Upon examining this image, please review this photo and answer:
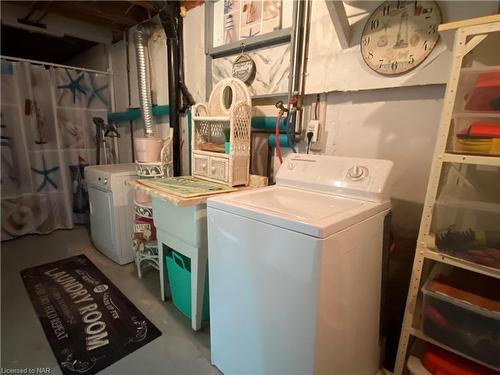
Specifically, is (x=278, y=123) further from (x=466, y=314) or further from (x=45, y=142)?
(x=45, y=142)

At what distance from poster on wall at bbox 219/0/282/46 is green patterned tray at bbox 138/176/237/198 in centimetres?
103

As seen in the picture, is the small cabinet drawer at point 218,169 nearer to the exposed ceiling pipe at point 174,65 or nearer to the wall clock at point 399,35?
the exposed ceiling pipe at point 174,65

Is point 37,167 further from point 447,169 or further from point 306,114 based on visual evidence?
point 447,169

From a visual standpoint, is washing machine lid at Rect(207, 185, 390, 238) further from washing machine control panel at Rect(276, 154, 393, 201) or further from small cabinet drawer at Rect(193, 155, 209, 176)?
small cabinet drawer at Rect(193, 155, 209, 176)

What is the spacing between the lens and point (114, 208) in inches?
86.8

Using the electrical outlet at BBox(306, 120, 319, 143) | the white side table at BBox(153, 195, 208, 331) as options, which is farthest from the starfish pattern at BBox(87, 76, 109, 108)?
the electrical outlet at BBox(306, 120, 319, 143)

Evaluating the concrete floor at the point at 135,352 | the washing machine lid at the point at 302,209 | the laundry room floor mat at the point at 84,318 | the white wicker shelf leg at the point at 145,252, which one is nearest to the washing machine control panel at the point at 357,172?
the washing machine lid at the point at 302,209

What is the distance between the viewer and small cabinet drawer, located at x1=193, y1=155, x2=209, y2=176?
5.87ft

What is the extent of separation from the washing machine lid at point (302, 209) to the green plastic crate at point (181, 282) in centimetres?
62

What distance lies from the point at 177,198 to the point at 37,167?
2386mm

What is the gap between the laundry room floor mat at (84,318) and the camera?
1.39 m

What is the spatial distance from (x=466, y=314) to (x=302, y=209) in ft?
2.20

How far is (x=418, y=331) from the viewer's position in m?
1.04

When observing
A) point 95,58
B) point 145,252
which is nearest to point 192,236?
point 145,252
